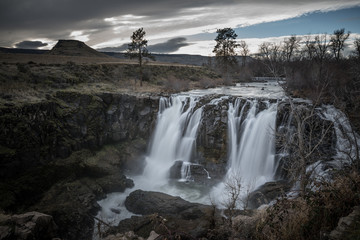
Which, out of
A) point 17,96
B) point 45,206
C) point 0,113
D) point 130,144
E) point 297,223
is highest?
point 17,96

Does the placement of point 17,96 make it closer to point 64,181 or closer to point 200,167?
point 64,181

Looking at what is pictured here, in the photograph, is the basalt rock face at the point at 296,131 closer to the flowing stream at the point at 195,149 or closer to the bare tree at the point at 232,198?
the flowing stream at the point at 195,149

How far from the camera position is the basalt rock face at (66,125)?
13.2 metres

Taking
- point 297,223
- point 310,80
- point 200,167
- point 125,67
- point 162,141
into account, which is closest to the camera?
point 297,223

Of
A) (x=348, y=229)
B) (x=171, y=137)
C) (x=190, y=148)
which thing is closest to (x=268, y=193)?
(x=190, y=148)

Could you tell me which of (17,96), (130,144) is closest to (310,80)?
(130,144)

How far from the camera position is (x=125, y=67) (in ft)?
121

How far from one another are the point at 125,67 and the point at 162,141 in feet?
74.1

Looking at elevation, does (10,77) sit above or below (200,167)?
above

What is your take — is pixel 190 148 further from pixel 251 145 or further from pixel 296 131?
pixel 296 131

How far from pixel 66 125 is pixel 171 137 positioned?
867 cm

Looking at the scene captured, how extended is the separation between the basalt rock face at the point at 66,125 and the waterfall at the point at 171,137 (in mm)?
1200

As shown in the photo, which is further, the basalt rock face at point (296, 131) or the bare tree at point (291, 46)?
the bare tree at point (291, 46)

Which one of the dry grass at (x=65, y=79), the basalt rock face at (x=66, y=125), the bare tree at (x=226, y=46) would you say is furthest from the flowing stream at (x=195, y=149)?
the bare tree at (x=226, y=46)
